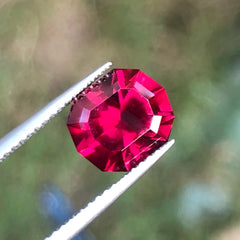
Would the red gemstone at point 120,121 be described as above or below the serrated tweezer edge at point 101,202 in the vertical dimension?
above

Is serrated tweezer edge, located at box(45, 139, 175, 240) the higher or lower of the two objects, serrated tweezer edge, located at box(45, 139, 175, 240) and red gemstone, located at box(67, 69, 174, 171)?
the lower

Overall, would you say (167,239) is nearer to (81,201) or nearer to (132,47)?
(81,201)

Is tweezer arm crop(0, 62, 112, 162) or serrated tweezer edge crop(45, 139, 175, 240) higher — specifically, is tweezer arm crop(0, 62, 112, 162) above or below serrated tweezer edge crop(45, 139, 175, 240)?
above

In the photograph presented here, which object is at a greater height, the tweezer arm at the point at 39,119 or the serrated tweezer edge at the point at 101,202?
the tweezer arm at the point at 39,119
